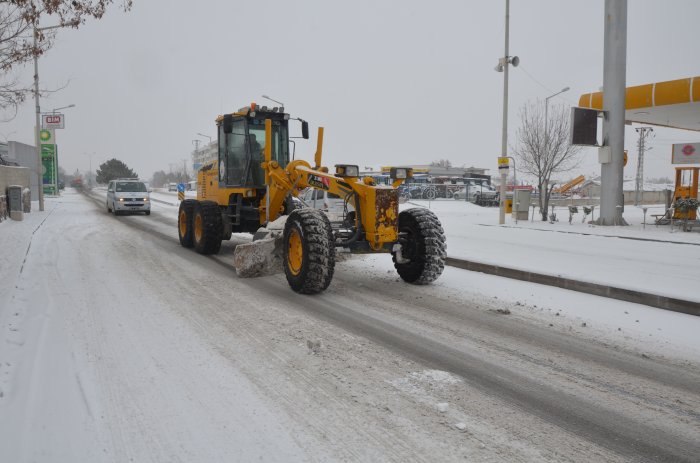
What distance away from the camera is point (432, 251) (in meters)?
7.89

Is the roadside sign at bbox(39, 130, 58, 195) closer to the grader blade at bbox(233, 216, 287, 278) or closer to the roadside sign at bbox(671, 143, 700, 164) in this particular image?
the grader blade at bbox(233, 216, 287, 278)

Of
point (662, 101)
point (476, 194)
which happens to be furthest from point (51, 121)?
point (662, 101)

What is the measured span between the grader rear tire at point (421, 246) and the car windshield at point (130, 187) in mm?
20433

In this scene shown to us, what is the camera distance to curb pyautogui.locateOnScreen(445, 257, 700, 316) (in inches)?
266

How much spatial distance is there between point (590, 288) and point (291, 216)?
15.6 ft

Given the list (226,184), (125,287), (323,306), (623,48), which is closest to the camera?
(323,306)

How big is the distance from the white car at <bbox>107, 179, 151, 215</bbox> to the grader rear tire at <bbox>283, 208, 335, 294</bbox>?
765 inches

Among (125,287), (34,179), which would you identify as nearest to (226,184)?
(125,287)

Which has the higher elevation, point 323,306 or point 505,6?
point 505,6

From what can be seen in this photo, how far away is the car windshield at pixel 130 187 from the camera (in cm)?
2491

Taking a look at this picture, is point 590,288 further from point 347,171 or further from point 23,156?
point 23,156

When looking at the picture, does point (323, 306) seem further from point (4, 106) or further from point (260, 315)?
point (4, 106)

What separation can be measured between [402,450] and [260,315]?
3378 millimetres

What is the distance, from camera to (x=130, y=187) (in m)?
25.2
